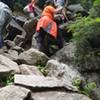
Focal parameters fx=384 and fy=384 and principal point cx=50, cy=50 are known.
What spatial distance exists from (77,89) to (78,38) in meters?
2.11

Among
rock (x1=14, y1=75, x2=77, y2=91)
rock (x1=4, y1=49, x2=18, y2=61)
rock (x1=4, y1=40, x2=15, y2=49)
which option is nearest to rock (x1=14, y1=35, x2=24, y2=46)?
rock (x1=4, y1=40, x2=15, y2=49)

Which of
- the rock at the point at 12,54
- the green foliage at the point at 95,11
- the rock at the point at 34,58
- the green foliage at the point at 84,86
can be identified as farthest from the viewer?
the rock at the point at 12,54

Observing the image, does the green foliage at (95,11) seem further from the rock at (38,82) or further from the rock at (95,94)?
the rock at (38,82)

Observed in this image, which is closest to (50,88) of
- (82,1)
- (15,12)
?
(82,1)

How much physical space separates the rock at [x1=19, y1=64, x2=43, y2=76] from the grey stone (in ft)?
1.15

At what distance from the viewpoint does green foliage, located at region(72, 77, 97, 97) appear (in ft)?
31.2

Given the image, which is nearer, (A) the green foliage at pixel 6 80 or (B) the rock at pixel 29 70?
(A) the green foliage at pixel 6 80

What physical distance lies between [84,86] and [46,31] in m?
3.01

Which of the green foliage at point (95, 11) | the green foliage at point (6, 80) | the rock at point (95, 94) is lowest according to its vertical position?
the rock at point (95, 94)

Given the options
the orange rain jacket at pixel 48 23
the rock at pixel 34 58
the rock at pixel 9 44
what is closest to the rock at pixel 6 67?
the rock at pixel 34 58

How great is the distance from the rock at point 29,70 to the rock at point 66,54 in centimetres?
124

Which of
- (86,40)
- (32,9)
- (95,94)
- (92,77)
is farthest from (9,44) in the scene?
(95,94)

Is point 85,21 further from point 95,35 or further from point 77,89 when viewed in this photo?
point 77,89

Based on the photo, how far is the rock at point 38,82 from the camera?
28.6 ft
